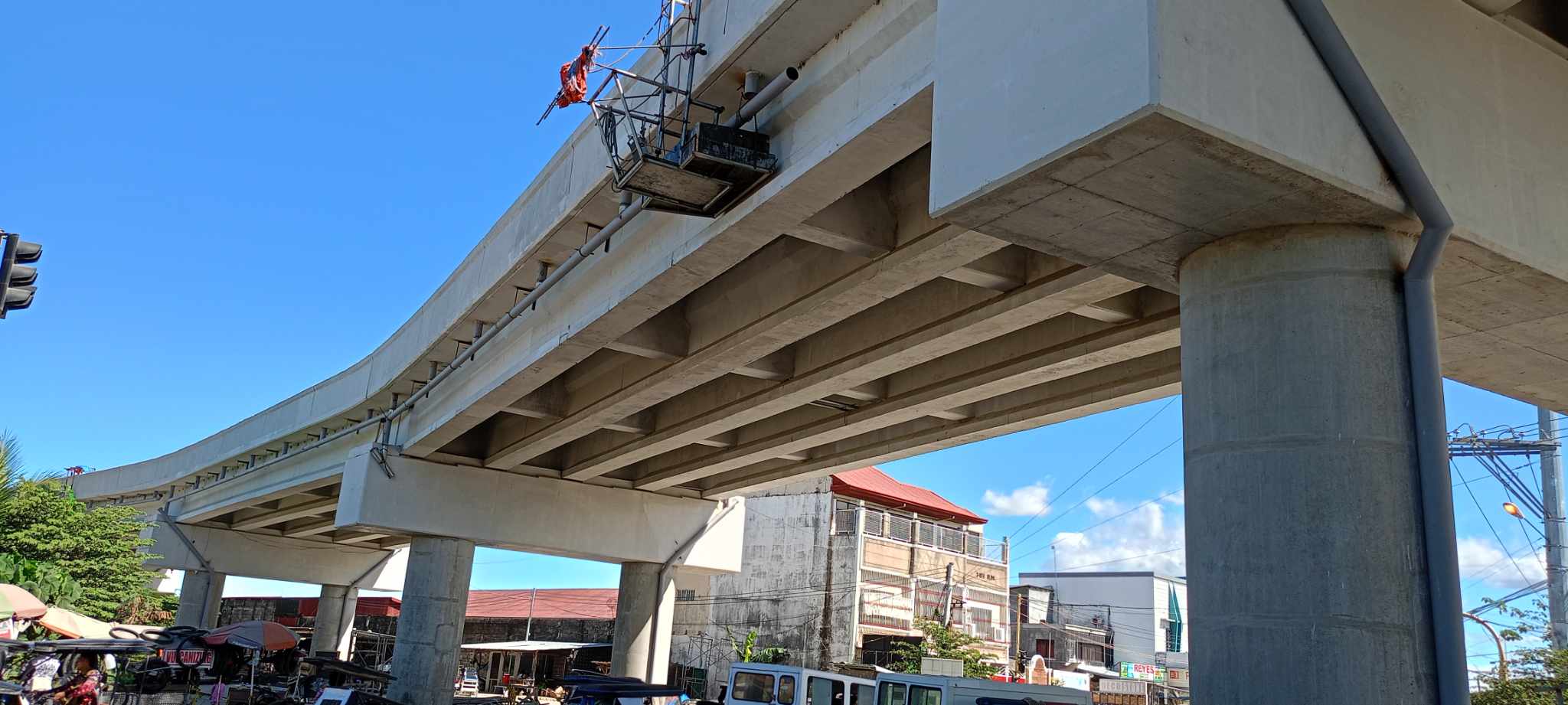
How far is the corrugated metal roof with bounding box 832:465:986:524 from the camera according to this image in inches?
1801

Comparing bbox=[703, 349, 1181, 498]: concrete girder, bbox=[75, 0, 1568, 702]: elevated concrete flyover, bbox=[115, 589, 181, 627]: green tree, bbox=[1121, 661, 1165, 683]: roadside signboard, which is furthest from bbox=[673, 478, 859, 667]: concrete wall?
bbox=[75, 0, 1568, 702]: elevated concrete flyover

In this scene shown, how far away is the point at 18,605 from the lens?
21.6 m

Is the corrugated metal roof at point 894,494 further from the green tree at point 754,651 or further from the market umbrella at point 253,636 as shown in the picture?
the market umbrella at point 253,636

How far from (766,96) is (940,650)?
108 feet

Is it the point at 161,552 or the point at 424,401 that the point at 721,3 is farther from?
the point at 161,552

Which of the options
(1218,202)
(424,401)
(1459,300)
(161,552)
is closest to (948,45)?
(1218,202)

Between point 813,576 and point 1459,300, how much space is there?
1483 inches

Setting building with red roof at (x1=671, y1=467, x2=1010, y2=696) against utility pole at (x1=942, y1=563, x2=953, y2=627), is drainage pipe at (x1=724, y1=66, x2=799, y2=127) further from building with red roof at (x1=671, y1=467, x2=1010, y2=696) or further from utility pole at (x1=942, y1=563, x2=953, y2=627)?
utility pole at (x1=942, y1=563, x2=953, y2=627)

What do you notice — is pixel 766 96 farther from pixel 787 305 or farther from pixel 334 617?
pixel 334 617

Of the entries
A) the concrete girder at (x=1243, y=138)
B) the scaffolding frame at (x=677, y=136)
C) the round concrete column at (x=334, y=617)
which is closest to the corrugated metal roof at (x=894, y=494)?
the round concrete column at (x=334, y=617)

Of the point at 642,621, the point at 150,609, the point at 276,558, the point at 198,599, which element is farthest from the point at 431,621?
the point at 150,609

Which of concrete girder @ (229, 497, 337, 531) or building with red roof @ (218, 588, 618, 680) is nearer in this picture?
concrete girder @ (229, 497, 337, 531)

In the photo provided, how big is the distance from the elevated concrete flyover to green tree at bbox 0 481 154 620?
2565 centimetres

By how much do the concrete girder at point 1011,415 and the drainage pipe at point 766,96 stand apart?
6439mm
